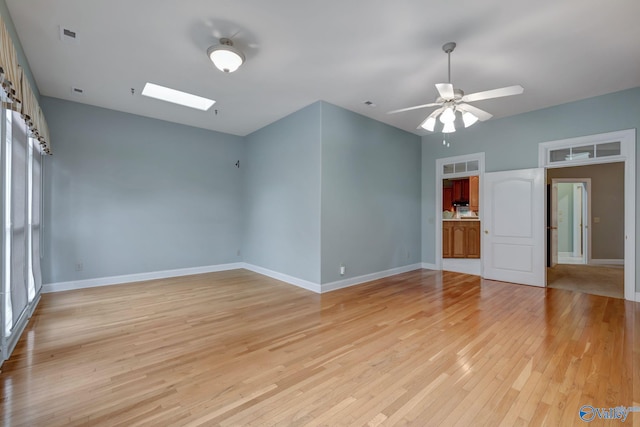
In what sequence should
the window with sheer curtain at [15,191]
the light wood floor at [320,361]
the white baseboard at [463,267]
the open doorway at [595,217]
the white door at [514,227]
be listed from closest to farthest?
the light wood floor at [320,361] < the window with sheer curtain at [15,191] < the white door at [514,227] < the white baseboard at [463,267] < the open doorway at [595,217]

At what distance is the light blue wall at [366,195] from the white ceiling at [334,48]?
676mm

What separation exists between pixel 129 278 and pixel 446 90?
18.5 ft

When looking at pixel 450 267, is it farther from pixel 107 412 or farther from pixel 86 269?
pixel 86 269

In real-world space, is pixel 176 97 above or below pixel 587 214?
above

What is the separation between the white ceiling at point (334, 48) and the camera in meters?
2.46

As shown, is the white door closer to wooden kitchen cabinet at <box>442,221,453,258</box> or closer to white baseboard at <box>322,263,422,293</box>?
white baseboard at <box>322,263,422,293</box>

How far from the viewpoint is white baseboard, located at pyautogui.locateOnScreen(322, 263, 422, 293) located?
14.9 feet

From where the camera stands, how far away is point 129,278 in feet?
16.4

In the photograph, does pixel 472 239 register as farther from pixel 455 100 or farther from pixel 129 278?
pixel 129 278

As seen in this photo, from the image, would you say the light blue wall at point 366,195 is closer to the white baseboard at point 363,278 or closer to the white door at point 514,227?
the white baseboard at point 363,278

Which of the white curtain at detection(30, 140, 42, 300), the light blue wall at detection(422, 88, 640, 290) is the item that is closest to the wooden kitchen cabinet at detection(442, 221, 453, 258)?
the light blue wall at detection(422, 88, 640, 290)

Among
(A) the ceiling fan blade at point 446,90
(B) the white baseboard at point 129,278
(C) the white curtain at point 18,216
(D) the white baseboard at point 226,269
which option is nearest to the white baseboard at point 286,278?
(D) the white baseboard at point 226,269

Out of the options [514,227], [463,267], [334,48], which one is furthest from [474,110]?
[463,267]

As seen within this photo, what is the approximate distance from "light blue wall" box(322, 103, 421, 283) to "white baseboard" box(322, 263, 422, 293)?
71 millimetres
